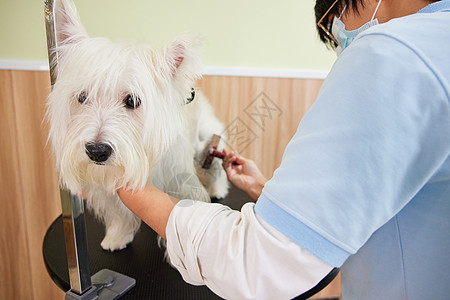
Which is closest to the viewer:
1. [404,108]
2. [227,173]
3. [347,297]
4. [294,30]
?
[404,108]

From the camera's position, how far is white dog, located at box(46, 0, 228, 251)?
1.79 ft

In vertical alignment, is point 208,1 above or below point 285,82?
above

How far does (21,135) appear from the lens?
3.66 feet

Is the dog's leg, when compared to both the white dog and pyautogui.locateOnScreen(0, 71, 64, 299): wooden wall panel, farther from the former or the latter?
pyautogui.locateOnScreen(0, 71, 64, 299): wooden wall panel

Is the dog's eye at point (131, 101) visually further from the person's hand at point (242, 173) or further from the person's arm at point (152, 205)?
the person's hand at point (242, 173)

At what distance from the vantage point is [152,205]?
0.51 m

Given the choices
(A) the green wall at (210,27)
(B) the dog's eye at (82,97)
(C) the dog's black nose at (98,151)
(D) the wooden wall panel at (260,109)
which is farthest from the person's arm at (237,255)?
(D) the wooden wall panel at (260,109)

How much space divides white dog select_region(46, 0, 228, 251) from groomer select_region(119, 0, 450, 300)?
24 centimetres

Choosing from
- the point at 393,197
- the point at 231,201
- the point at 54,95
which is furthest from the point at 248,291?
A: the point at 231,201

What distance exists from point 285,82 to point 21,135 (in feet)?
3.57

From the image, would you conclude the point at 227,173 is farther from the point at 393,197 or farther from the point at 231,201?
the point at 393,197

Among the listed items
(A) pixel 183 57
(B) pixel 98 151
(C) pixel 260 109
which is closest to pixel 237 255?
(B) pixel 98 151

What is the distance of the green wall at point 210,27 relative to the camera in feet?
3.28

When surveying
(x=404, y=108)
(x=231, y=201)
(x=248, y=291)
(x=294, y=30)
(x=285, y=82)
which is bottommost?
(x=231, y=201)
